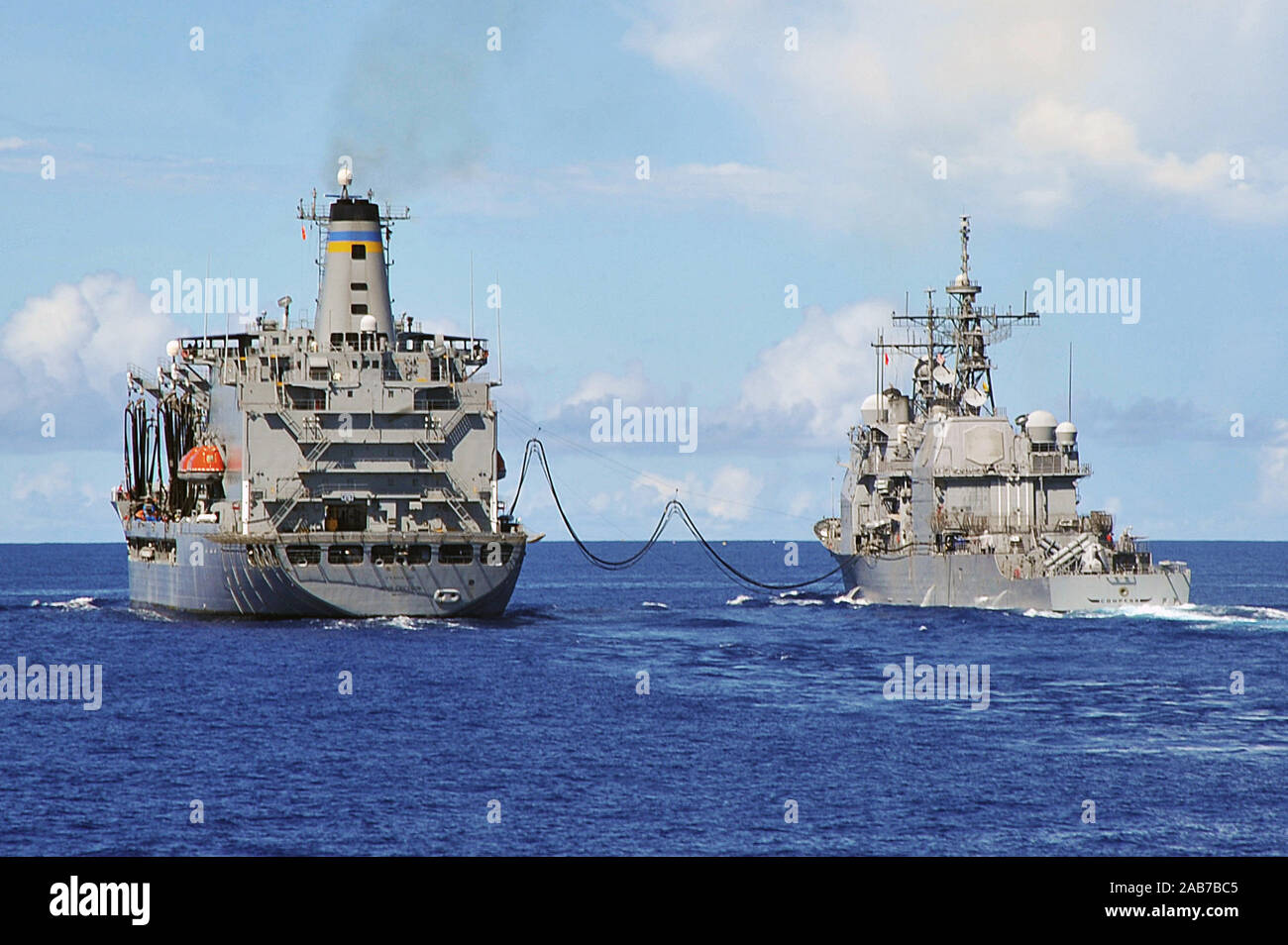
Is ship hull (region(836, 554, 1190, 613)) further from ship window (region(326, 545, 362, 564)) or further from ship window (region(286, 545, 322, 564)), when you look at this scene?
ship window (region(286, 545, 322, 564))

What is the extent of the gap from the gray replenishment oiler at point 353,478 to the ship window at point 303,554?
0.05 meters

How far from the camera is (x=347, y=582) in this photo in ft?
209

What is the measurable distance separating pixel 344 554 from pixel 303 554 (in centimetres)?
157

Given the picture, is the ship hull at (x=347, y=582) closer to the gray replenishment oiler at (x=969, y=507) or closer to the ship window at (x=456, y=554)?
the ship window at (x=456, y=554)

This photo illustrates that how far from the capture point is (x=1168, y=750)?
3794 cm

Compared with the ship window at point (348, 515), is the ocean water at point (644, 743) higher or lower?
lower

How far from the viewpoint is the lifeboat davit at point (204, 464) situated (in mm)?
73062

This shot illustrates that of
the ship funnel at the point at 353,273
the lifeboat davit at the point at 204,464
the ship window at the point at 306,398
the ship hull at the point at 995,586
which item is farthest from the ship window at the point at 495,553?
the ship hull at the point at 995,586

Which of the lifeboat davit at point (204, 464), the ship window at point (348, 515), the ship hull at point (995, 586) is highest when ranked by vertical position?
the lifeboat davit at point (204, 464)

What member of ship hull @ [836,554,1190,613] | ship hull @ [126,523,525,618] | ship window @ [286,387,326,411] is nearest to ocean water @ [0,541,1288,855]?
ship hull @ [126,523,525,618]

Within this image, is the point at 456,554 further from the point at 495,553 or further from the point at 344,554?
the point at 344,554

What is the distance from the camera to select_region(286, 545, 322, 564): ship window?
63.6 meters
